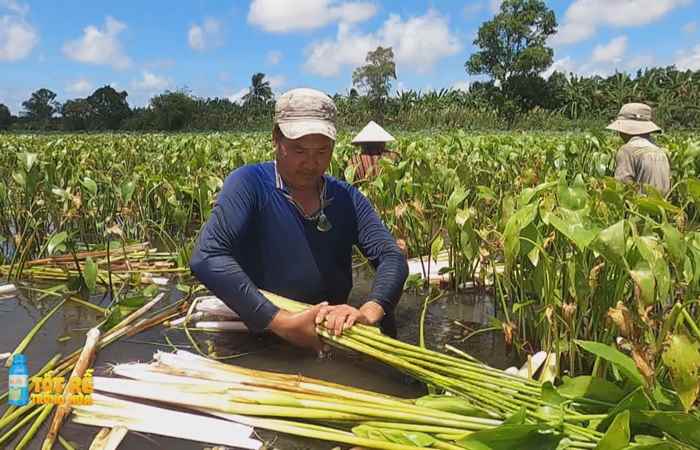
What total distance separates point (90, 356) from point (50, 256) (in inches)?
82.1

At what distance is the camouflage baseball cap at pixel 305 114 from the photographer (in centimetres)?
232

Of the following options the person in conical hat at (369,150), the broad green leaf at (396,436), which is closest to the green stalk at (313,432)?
the broad green leaf at (396,436)

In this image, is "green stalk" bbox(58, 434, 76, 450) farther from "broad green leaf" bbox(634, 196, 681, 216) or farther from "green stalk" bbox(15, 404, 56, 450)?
"broad green leaf" bbox(634, 196, 681, 216)

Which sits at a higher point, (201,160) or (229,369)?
(201,160)

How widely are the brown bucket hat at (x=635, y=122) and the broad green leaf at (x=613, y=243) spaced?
2.82m

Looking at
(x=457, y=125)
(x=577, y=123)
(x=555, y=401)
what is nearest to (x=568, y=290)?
(x=555, y=401)

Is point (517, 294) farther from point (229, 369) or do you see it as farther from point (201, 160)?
point (201, 160)

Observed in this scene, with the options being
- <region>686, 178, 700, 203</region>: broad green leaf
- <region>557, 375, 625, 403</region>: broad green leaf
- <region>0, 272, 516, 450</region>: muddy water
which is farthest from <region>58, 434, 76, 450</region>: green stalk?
<region>686, 178, 700, 203</region>: broad green leaf

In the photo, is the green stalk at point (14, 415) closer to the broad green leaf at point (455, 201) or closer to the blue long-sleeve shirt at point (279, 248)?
the blue long-sleeve shirt at point (279, 248)

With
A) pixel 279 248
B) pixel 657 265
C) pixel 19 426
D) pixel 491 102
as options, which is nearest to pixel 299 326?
pixel 279 248

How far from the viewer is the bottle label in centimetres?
201

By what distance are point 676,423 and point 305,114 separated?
62.4 inches

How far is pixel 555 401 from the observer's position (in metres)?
1.72

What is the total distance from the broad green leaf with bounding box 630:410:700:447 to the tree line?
31.8m
